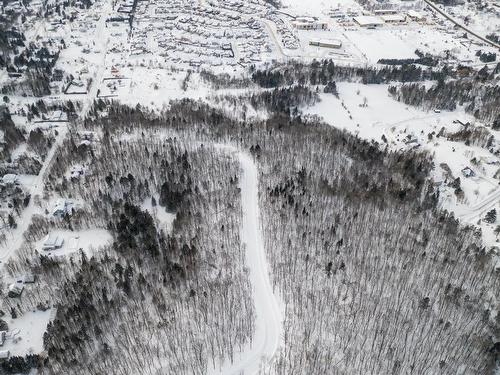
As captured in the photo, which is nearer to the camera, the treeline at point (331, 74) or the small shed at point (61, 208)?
the small shed at point (61, 208)

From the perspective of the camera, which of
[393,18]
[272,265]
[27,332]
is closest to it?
[27,332]

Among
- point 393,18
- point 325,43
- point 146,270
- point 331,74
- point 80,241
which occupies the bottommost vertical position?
point 80,241

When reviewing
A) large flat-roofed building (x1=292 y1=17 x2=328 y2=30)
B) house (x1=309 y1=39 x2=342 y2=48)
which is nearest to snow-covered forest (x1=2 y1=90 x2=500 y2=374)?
house (x1=309 y1=39 x2=342 y2=48)

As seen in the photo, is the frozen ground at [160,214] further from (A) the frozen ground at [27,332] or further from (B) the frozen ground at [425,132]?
(B) the frozen ground at [425,132]

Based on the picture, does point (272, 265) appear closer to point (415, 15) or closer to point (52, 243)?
point (52, 243)

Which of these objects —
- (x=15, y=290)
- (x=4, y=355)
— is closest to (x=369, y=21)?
(x=15, y=290)

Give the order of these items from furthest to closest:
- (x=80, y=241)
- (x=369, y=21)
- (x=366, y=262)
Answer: (x=369, y=21)
(x=80, y=241)
(x=366, y=262)

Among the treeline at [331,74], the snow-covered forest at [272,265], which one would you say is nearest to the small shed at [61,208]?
the snow-covered forest at [272,265]
